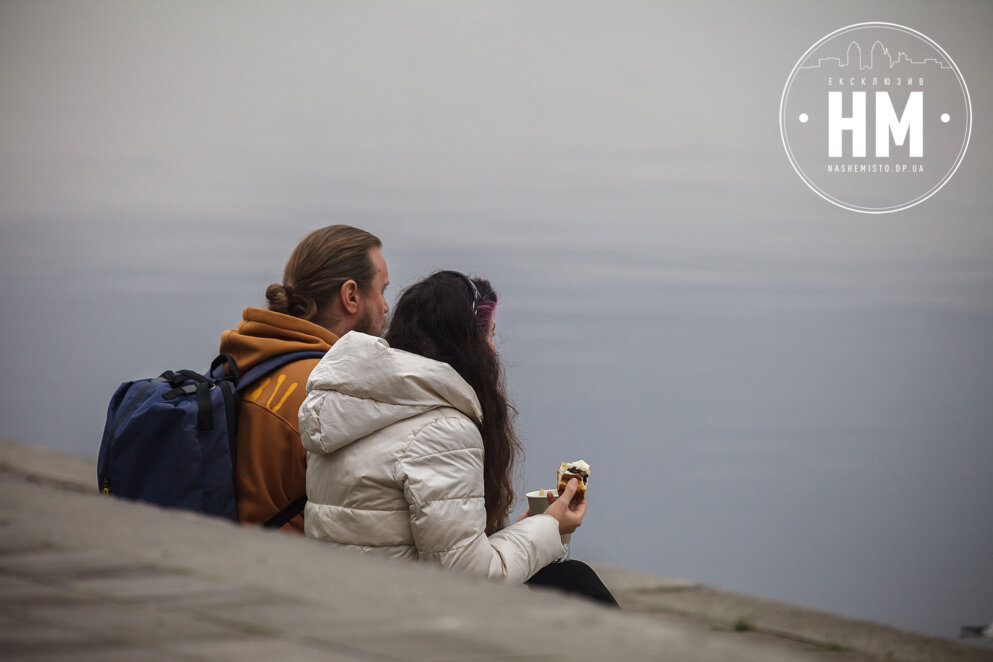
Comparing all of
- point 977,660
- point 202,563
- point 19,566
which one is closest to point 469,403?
point 202,563

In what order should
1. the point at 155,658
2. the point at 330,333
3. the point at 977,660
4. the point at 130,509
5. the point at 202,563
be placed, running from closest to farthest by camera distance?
the point at 155,658
the point at 202,563
the point at 130,509
the point at 330,333
the point at 977,660

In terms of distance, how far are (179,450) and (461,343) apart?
2.11ft

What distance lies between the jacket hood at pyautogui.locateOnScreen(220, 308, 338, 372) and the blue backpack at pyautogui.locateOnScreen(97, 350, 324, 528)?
0.41ft

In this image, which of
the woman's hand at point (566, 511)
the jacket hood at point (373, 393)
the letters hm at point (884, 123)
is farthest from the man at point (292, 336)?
the letters hm at point (884, 123)

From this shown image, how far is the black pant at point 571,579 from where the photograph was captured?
2.52 m

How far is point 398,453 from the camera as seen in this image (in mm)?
2098

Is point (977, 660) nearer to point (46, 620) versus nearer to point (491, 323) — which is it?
point (491, 323)

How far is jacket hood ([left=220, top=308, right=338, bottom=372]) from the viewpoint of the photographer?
2.52m

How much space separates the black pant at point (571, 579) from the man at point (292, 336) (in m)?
0.57

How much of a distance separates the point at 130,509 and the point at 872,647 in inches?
125

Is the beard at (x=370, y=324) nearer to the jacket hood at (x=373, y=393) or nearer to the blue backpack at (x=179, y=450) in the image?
the blue backpack at (x=179, y=450)

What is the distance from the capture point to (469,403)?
214 centimetres

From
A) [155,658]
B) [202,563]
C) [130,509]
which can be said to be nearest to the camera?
[155,658]

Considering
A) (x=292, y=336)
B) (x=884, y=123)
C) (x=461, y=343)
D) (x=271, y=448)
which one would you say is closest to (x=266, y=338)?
(x=292, y=336)
